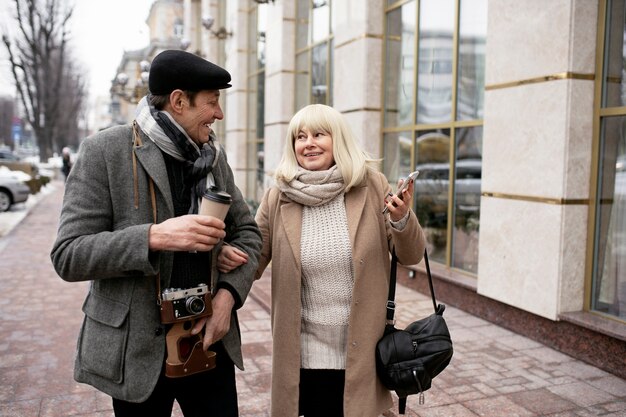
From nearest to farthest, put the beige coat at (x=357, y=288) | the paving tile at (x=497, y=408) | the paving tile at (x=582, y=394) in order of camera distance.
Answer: the beige coat at (x=357, y=288) < the paving tile at (x=497, y=408) < the paving tile at (x=582, y=394)

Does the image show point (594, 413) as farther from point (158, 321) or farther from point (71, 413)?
point (71, 413)

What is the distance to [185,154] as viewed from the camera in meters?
2.04

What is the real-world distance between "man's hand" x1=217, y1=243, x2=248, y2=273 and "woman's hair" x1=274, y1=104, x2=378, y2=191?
1.56ft

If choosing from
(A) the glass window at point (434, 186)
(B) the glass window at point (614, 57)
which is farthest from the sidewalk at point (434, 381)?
(B) the glass window at point (614, 57)

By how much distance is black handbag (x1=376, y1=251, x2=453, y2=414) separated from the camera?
2332 millimetres

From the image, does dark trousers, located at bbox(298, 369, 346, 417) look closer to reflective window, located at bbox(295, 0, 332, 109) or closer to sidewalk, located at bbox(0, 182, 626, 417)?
sidewalk, located at bbox(0, 182, 626, 417)

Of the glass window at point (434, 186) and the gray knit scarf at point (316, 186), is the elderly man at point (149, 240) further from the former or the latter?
the glass window at point (434, 186)

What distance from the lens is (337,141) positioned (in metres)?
2.47

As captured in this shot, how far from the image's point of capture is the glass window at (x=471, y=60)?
6.46 meters

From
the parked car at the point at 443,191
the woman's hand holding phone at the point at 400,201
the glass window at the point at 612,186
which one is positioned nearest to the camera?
the woman's hand holding phone at the point at 400,201

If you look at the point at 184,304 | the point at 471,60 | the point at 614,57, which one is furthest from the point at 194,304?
the point at 471,60

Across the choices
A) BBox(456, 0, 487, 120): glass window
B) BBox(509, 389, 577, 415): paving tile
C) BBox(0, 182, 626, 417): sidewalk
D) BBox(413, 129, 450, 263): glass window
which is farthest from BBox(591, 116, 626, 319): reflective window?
BBox(413, 129, 450, 263): glass window

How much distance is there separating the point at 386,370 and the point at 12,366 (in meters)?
3.59

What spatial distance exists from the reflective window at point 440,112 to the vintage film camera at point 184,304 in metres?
4.99
